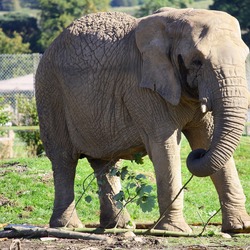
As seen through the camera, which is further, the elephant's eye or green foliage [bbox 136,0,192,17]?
green foliage [bbox 136,0,192,17]

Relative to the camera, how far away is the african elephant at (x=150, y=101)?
10.3 m

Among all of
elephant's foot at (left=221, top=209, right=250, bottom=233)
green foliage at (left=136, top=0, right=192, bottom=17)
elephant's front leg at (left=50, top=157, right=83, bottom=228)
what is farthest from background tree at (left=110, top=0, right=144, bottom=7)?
elephant's foot at (left=221, top=209, right=250, bottom=233)

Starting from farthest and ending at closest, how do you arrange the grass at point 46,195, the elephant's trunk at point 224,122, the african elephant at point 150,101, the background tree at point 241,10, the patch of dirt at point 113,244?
the background tree at point 241,10
the grass at point 46,195
the african elephant at point 150,101
the elephant's trunk at point 224,122
the patch of dirt at point 113,244

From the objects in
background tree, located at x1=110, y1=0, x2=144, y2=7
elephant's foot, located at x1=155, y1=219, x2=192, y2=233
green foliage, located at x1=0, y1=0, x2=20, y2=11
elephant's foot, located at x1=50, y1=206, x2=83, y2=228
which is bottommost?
background tree, located at x1=110, y1=0, x2=144, y2=7

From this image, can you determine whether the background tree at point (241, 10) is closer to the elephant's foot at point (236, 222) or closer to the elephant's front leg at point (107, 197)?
the elephant's front leg at point (107, 197)

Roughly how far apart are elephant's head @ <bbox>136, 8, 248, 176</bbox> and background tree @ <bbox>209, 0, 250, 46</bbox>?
142ft

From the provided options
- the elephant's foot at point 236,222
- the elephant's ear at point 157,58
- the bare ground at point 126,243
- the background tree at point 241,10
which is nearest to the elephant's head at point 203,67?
the elephant's ear at point 157,58

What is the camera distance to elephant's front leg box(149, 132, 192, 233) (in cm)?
1091

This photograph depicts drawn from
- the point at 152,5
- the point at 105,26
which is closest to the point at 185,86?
the point at 105,26

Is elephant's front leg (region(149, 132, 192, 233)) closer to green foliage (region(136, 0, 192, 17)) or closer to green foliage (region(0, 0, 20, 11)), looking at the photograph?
green foliage (region(136, 0, 192, 17))

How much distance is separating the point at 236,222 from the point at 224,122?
1.44 m

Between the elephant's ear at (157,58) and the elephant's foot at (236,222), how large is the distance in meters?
1.38

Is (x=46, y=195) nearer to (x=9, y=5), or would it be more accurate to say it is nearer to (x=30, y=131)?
(x=30, y=131)

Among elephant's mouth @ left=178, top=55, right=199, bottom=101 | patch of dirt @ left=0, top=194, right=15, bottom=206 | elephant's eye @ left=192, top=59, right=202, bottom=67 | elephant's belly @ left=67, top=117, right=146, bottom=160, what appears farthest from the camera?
patch of dirt @ left=0, top=194, right=15, bottom=206
